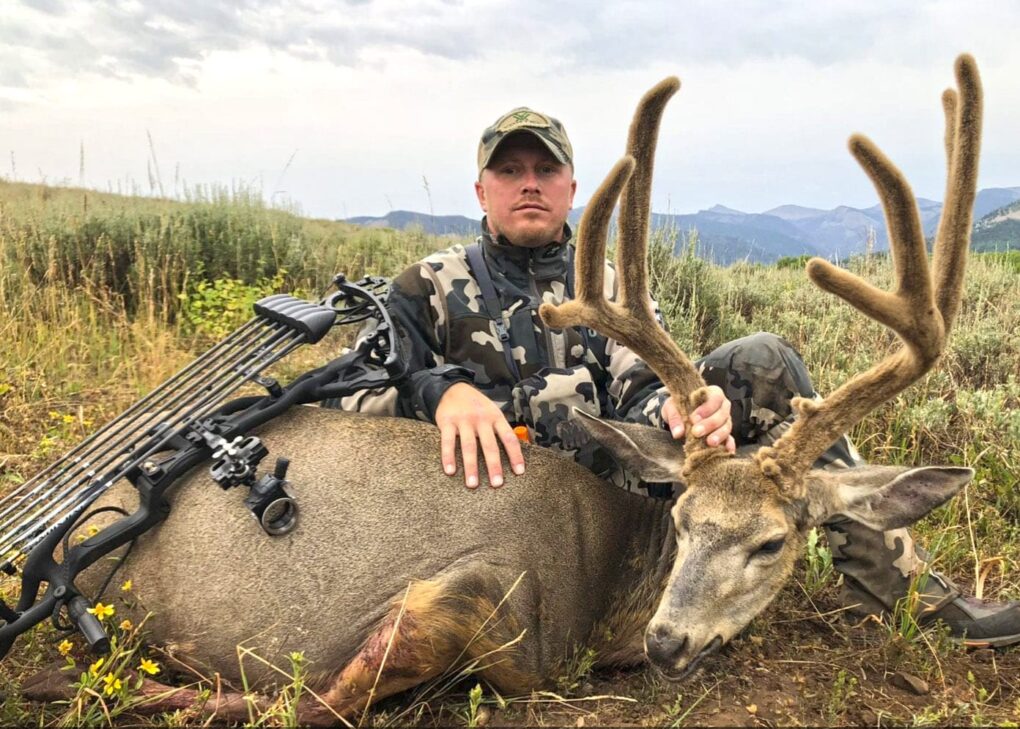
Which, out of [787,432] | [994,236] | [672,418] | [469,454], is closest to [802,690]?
[787,432]

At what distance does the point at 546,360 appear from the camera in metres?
3.69

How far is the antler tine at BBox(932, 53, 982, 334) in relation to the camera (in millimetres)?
2418

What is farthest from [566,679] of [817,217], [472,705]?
[817,217]

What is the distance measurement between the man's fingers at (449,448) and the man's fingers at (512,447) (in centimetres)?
16

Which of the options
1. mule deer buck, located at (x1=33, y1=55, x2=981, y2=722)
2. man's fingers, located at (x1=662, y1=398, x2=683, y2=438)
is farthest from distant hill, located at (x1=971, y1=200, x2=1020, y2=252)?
man's fingers, located at (x1=662, y1=398, x2=683, y2=438)

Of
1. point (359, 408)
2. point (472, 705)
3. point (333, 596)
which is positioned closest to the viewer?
point (472, 705)

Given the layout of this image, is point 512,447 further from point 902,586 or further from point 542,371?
point 902,586

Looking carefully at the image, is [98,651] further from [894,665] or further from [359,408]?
[894,665]

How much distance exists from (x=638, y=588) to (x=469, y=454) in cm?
89

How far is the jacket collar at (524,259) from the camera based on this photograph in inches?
154

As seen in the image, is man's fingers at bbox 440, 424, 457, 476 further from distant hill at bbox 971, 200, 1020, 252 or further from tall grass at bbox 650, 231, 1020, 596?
tall grass at bbox 650, 231, 1020, 596

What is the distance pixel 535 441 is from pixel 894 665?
61.4 inches

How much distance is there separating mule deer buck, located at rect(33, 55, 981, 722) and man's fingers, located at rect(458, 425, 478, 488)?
52mm

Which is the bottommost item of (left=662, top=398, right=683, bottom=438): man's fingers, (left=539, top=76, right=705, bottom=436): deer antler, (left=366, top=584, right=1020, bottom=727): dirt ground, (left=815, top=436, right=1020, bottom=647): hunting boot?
(left=366, top=584, right=1020, bottom=727): dirt ground
